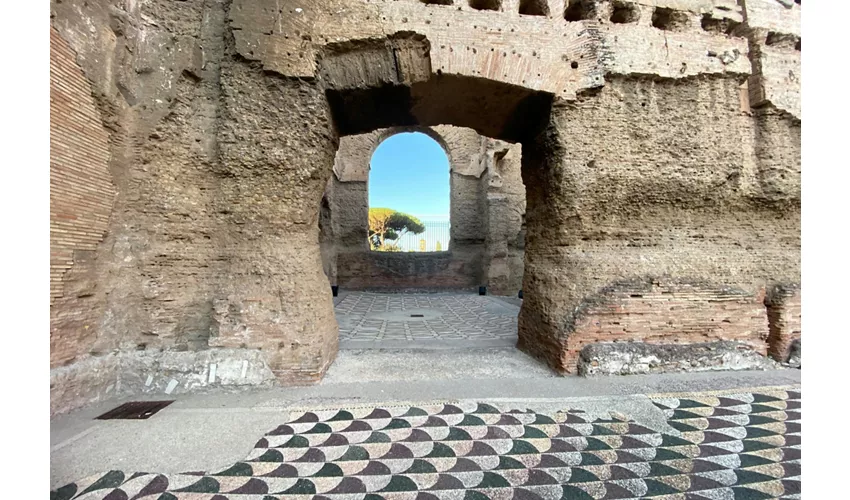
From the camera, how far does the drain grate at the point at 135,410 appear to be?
8.09 feet

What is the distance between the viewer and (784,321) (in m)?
3.52

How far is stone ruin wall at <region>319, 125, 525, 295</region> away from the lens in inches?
405

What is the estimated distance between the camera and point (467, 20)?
3.25m

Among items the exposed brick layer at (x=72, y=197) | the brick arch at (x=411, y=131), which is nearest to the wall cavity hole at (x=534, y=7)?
the exposed brick layer at (x=72, y=197)

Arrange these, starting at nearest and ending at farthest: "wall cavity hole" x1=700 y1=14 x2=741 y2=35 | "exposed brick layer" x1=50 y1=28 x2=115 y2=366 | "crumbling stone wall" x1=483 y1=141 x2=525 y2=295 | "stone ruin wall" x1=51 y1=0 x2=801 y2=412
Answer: "exposed brick layer" x1=50 y1=28 x2=115 y2=366 < "stone ruin wall" x1=51 y1=0 x2=801 y2=412 < "wall cavity hole" x1=700 y1=14 x2=741 y2=35 < "crumbling stone wall" x1=483 y1=141 x2=525 y2=295

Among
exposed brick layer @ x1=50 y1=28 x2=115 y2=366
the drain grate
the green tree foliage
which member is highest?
the green tree foliage

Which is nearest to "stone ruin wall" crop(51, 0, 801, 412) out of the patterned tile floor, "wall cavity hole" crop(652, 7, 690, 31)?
"wall cavity hole" crop(652, 7, 690, 31)

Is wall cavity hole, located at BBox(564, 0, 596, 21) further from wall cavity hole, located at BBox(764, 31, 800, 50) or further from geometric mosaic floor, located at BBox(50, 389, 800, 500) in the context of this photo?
geometric mosaic floor, located at BBox(50, 389, 800, 500)

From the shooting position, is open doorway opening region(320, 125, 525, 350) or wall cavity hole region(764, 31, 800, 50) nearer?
wall cavity hole region(764, 31, 800, 50)

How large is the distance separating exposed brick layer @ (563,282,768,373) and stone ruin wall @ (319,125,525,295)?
6698mm

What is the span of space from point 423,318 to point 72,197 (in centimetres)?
496

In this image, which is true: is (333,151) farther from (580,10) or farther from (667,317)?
(667,317)

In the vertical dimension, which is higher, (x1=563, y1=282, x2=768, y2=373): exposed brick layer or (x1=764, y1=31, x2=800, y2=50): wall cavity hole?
(x1=764, y1=31, x2=800, y2=50): wall cavity hole

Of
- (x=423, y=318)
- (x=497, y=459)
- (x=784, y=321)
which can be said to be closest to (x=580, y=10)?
(x=784, y=321)
